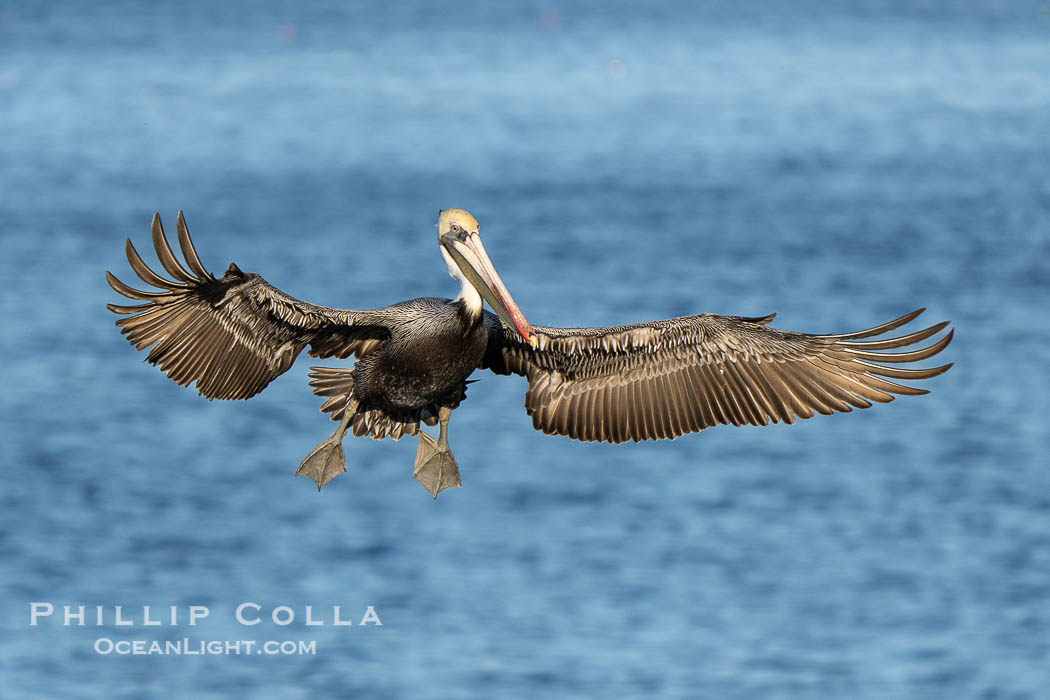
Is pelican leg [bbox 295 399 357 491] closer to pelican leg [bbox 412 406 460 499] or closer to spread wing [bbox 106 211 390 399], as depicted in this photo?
pelican leg [bbox 412 406 460 499]

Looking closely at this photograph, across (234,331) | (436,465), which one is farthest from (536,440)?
(234,331)

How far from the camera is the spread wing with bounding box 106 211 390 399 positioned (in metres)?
9.35

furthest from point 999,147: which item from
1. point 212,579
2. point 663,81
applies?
point 212,579

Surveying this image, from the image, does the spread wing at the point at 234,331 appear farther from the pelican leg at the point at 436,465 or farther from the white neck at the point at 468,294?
the pelican leg at the point at 436,465

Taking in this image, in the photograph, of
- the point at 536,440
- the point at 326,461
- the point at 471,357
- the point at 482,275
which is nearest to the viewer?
the point at 482,275

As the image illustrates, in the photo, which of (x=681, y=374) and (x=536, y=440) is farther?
(x=536, y=440)

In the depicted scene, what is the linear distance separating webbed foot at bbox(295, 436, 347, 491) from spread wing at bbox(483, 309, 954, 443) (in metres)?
1.06

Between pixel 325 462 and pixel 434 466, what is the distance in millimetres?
693

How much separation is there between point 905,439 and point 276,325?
1964cm

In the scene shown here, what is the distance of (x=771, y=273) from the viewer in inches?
1251

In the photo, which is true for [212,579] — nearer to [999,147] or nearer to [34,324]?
[34,324]

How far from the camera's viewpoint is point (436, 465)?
1029 centimetres

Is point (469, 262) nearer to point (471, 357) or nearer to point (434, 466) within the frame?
point (471, 357)

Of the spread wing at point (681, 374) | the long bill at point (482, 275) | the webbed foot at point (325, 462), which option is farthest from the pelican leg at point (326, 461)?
the long bill at point (482, 275)
